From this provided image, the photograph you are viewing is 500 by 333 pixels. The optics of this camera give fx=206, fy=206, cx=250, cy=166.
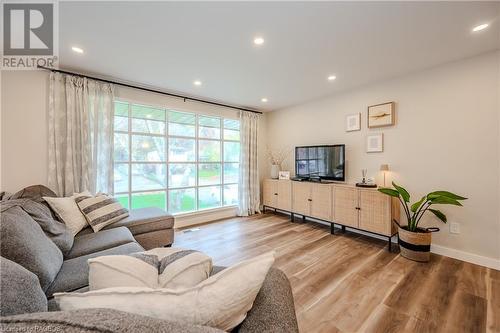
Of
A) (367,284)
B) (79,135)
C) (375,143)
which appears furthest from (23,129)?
(375,143)

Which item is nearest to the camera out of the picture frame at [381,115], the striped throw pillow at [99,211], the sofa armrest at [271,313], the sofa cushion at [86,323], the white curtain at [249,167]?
the sofa cushion at [86,323]

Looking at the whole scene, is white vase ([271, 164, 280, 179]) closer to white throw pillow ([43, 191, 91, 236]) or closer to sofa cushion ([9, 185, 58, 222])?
white throw pillow ([43, 191, 91, 236])

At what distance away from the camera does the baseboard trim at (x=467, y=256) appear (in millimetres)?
2302

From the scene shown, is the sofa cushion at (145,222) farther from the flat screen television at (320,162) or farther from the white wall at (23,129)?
the flat screen television at (320,162)

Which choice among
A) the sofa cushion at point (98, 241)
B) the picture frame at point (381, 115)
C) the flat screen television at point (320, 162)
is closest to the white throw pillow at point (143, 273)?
the sofa cushion at point (98, 241)

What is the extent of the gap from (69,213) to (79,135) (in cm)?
124

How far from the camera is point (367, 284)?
2.02m

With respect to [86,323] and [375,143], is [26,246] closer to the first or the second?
[86,323]

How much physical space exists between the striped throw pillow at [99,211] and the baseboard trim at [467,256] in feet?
13.0

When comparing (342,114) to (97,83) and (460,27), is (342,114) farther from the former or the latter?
(97,83)

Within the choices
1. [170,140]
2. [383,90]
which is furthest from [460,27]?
[170,140]

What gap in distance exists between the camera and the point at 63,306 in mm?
590

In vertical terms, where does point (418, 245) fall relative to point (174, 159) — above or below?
below

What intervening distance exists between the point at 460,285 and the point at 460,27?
243 centimetres
